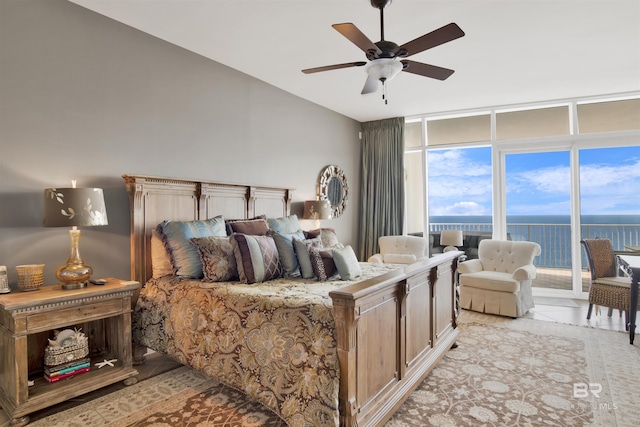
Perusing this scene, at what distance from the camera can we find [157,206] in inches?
120

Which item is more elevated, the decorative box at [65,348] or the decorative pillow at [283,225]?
the decorative pillow at [283,225]

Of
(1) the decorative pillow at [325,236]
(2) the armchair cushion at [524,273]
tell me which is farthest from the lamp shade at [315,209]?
(2) the armchair cushion at [524,273]

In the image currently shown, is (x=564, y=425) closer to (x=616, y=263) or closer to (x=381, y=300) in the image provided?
(x=381, y=300)

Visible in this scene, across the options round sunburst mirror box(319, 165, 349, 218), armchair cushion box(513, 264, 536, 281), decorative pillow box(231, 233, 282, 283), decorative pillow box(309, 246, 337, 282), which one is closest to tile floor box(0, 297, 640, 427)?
armchair cushion box(513, 264, 536, 281)

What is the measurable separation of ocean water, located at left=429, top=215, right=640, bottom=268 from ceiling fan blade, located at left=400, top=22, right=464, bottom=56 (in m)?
4.10

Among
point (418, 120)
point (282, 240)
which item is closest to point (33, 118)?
point (282, 240)

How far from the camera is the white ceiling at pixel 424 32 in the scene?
2.71 m

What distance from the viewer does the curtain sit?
5.98m

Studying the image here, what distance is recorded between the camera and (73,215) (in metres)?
2.24

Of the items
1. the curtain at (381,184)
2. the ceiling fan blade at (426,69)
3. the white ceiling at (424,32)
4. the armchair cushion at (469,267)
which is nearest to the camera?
the ceiling fan blade at (426,69)

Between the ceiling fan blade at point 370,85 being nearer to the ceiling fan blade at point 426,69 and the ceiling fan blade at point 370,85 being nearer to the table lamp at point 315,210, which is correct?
the ceiling fan blade at point 426,69

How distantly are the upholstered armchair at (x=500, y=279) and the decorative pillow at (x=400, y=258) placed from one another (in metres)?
0.70

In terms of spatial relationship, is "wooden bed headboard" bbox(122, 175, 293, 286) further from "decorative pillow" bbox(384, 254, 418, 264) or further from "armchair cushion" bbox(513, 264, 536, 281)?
"armchair cushion" bbox(513, 264, 536, 281)

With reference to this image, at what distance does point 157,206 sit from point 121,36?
4.80ft
